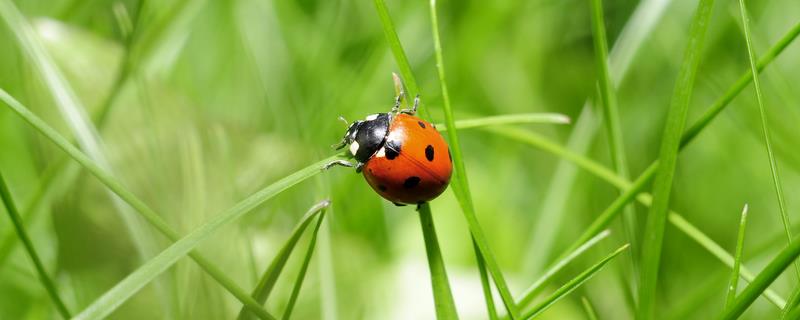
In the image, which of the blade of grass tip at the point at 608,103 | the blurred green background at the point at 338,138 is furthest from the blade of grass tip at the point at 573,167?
the blade of grass tip at the point at 608,103

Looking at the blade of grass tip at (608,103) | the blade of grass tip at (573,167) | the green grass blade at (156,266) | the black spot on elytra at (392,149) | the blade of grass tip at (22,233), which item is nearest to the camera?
the green grass blade at (156,266)

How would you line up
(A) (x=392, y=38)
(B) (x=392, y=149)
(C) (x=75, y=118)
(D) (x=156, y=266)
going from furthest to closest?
1. (B) (x=392, y=149)
2. (C) (x=75, y=118)
3. (A) (x=392, y=38)
4. (D) (x=156, y=266)

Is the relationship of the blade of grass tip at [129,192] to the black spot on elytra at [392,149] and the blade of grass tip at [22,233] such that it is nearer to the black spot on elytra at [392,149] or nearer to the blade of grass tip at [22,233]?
the blade of grass tip at [22,233]

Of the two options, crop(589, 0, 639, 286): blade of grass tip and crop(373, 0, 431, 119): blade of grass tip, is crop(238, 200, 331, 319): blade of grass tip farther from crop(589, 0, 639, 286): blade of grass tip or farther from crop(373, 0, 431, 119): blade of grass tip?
crop(589, 0, 639, 286): blade of grass tip

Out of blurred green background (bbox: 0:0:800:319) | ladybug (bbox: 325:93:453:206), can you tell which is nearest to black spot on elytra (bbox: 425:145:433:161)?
ladybug (bbox: 325:93:453:206)

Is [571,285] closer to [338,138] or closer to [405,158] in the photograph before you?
[405,158]

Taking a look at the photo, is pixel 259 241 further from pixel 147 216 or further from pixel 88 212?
pixel 147 216

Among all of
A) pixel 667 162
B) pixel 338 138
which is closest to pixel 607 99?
pixel 667 162

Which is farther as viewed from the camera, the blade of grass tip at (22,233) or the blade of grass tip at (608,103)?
the blade of grass tip at (608,103)
